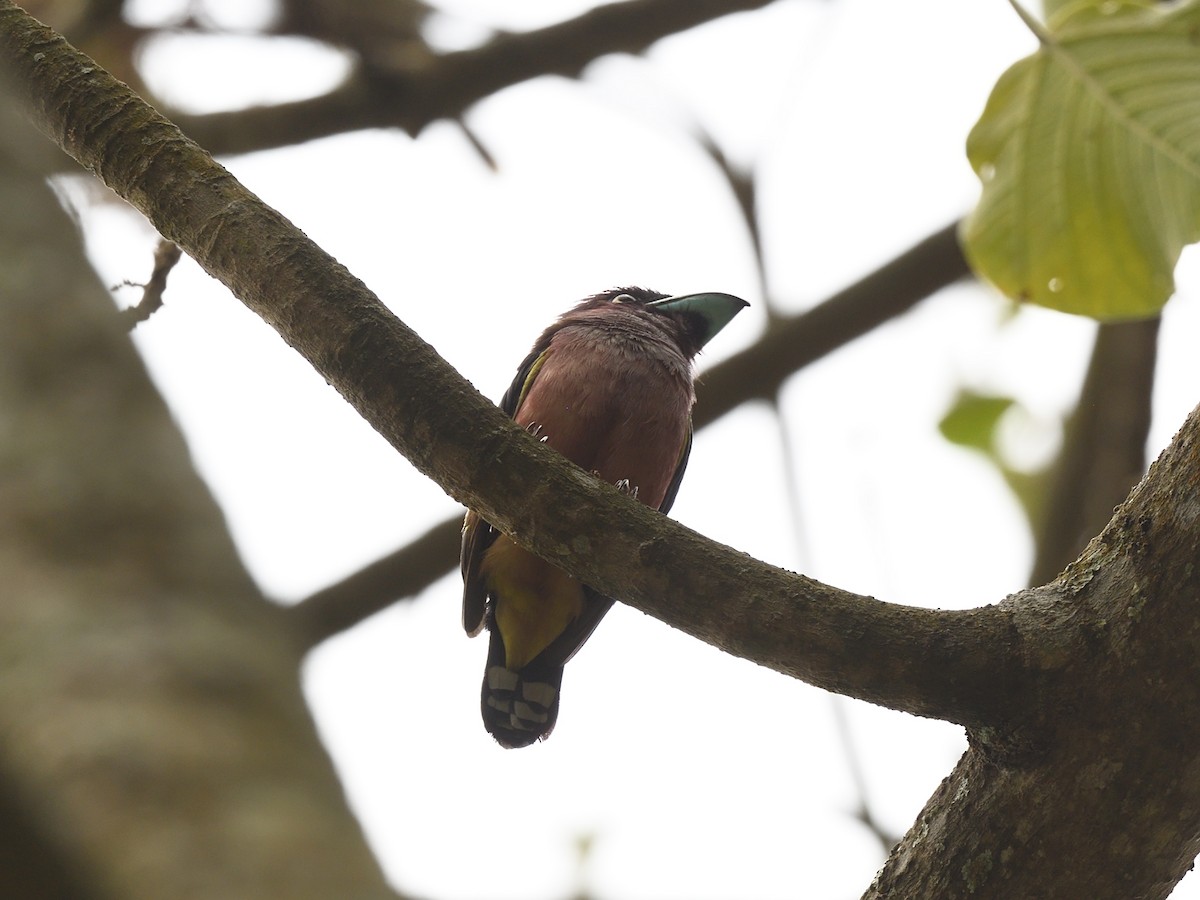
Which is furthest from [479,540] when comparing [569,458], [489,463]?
[489,463]

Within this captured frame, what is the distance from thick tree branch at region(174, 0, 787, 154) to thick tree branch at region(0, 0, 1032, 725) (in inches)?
63.5

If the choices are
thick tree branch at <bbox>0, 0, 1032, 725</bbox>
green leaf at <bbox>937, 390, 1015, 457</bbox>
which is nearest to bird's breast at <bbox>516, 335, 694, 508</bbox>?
green leaf at <bbox>937, 390, 1015, 457</bbox>

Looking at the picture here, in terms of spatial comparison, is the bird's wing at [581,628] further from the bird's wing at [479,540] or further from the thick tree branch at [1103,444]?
the thick tree branch at [1103,444]

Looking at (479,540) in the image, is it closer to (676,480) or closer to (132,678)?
(676,480)

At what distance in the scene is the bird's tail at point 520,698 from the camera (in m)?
4.38

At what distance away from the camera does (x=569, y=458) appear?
13.2ft

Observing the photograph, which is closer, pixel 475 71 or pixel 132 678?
pixel 132 678

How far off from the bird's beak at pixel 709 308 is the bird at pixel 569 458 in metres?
0.30

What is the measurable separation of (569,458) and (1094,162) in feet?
6.37

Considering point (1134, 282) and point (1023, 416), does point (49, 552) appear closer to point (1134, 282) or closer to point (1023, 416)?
point (1134, 282)

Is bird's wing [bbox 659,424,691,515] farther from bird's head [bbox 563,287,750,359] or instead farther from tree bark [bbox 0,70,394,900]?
tree bark [bbox 0,70,394,900]

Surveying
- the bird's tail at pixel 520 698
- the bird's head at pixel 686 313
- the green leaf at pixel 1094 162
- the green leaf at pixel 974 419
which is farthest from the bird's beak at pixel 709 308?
the green leaf at pixel 1094 162

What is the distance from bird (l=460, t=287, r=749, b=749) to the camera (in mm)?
4113

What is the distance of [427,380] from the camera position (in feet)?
6.78
